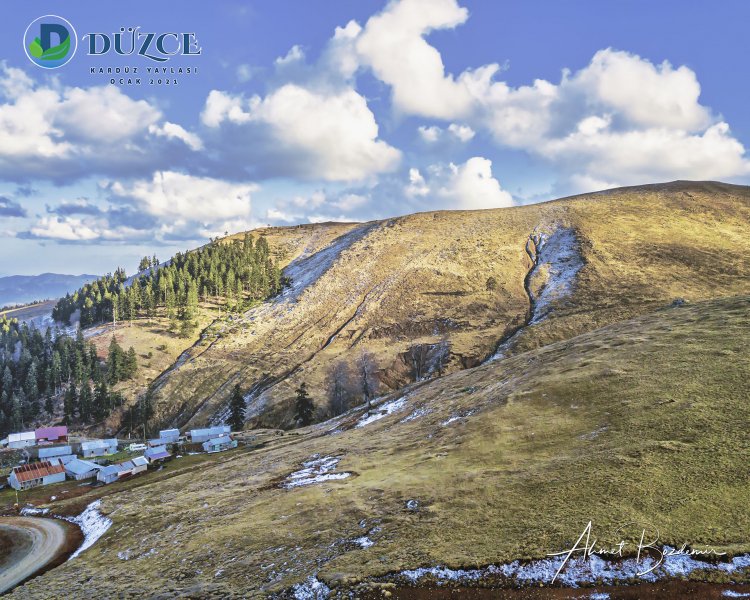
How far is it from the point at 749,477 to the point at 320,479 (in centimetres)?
3312

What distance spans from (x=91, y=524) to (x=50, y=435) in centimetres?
7214

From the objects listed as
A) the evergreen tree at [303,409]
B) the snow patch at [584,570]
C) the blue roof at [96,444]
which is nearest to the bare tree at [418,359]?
the evergreen tree at [303,409]

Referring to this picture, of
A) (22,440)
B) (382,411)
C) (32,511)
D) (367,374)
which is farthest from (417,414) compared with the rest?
(22,440)

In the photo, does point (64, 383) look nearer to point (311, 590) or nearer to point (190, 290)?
point (190, 290)

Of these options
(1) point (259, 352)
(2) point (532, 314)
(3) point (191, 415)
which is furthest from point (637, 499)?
(1) point (259, 352)

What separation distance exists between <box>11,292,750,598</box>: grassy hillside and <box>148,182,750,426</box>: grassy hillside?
2066 inches

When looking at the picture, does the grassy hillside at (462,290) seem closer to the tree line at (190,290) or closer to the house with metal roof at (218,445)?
the tree line at (190,290)

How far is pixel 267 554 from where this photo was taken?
27.5 m

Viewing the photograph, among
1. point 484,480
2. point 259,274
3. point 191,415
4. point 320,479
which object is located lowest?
point 191,415

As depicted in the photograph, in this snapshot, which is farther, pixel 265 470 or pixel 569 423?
pixel 265 470

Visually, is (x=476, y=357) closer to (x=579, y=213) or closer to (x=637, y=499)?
(x=637, y=499)

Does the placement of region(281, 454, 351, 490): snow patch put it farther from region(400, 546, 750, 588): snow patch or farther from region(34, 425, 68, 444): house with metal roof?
region(34, 425, 68, 444): house with metal roof

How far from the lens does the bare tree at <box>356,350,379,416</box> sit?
104 m

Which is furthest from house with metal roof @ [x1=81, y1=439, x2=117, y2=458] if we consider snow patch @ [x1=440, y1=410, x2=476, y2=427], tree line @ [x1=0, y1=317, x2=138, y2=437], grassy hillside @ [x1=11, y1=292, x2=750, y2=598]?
snow patch @ [x1=440, y1=410, x2=476, y2=427]
